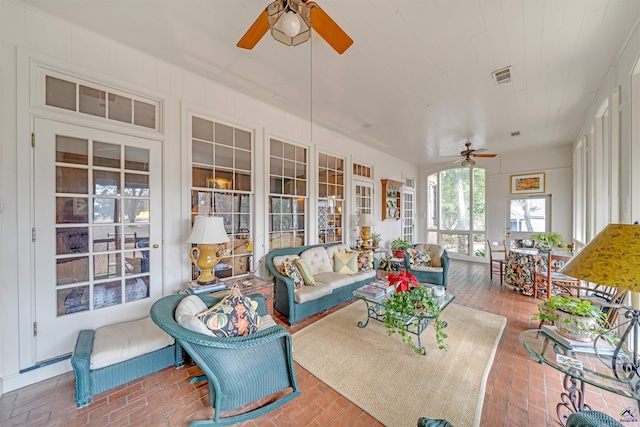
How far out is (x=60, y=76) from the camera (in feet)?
7.27

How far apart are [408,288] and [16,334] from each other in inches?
140

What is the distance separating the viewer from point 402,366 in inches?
90.2

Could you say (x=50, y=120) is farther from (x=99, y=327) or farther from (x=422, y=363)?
(x=422, y=363)

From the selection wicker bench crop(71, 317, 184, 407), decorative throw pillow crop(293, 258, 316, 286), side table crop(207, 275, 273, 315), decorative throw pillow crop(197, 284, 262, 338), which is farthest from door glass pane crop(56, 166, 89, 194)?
decorative throw pillow crop(293, 258, 316, 286)

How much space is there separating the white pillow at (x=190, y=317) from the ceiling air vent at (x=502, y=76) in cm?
406

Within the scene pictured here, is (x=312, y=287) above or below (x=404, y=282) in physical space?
below

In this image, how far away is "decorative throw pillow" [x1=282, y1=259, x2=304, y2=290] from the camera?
3.28 metres

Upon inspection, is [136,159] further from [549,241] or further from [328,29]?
[549,241]

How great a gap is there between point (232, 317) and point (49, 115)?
8.05 feet

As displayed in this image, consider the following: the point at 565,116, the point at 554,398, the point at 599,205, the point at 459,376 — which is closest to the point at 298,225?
the point at 459,376

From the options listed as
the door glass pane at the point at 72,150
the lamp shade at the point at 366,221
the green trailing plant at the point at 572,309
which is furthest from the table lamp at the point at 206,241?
the lamp shade at the point at 366,221

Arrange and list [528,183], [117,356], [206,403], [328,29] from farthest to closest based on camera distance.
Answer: [528,183] → [117,356] → [206,403] → [328,29]

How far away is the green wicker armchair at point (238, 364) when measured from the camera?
1.52 meters

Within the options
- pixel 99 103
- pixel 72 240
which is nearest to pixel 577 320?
pixel 72 240
